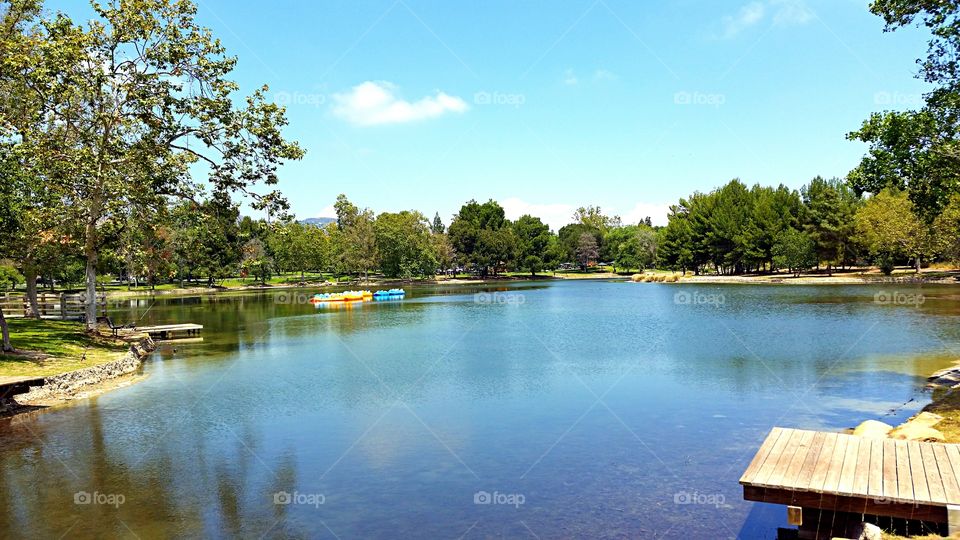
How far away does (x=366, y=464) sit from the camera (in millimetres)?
15148

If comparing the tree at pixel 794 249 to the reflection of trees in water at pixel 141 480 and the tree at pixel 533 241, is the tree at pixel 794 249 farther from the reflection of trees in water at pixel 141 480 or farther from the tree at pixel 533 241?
the reflection of trees in water at pixel 141 480

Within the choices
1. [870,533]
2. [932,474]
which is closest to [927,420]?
[932,474]

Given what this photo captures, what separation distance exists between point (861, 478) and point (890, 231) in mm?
81161

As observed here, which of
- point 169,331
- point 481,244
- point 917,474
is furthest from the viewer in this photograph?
point 481,244

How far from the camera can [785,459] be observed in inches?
416

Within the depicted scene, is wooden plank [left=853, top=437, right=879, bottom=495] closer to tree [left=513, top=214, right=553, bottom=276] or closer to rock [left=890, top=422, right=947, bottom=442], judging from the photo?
rock [left=890, top=422, right=947, bottom=442]

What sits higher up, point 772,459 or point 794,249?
point 794,249

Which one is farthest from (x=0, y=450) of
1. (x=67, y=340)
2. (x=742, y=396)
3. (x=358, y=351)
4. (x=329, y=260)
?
(x=329, y=260)

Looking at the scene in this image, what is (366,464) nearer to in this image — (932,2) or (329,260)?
(932,2)

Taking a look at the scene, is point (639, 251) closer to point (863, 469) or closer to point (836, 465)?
point (836, 465)

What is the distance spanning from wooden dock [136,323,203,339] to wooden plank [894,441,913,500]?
4032 centimetres

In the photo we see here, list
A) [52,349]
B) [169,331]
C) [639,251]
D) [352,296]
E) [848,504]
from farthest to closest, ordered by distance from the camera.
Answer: [639,251] → [352,296] → [169,331] → [52,349] → [848,504]

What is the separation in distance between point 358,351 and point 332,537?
24.0 m

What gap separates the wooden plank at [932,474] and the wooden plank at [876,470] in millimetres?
595
